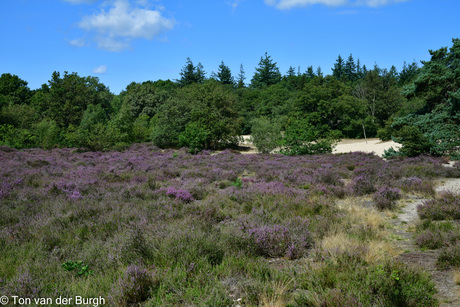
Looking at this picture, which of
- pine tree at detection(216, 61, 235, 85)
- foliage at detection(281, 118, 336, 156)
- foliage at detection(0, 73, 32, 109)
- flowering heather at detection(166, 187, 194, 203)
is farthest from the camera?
pine tree at detection(216, 61, 235, 85)

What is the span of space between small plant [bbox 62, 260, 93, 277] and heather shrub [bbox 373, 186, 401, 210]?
700 cm

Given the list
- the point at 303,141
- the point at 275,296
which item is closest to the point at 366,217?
the point at 275,296

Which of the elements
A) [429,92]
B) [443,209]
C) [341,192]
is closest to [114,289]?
[443,209]

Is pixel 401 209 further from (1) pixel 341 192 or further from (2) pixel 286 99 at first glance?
(2) pixel 286 99

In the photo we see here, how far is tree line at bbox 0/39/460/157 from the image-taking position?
60.3 feet

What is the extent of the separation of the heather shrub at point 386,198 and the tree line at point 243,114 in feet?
37.9

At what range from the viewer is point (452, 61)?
60.6 ft

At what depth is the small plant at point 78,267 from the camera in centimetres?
377

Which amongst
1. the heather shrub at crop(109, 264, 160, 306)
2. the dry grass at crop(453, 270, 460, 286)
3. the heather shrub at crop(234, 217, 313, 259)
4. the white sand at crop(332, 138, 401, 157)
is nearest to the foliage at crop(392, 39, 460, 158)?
Result: the white sand at crop(332, 138, 401, 157)

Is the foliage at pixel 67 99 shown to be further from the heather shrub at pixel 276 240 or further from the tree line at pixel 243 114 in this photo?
the heather shrub at pixel 276 240

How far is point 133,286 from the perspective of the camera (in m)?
3.19

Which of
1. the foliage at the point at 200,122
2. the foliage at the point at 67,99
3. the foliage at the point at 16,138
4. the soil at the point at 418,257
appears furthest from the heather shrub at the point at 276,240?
the foliage at the point at 67,99

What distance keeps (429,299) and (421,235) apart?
2357 mm

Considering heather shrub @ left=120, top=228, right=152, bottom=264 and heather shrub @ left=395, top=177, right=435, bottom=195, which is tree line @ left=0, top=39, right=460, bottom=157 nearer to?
heather shrub @ left=395, top=177, right=435, bottom=195
